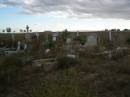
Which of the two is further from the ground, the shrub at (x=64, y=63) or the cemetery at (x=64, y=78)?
the shrub at (x=64, y=63)

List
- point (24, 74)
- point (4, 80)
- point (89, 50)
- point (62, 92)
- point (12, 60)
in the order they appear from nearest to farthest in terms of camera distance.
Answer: point (62, 92) → point (4, 80) → point (24, 74) → point (12, 60) → point (89, 50)

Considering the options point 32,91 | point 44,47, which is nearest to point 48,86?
point 32,91

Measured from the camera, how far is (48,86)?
7570 mm

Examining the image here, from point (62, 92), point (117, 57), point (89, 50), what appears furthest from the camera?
point (89, 50)

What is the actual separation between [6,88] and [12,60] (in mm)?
3417

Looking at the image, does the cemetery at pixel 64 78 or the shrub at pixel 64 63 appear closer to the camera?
the cemetery at pixel 64 78

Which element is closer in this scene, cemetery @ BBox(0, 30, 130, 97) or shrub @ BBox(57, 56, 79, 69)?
cemetery @ BBox(0, 30, 130, 97)

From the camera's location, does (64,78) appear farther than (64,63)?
No

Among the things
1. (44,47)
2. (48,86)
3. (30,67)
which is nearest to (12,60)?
(30,67)

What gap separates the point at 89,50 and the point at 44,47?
3.64 metres

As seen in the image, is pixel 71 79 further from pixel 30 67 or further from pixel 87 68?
pixel 30 67

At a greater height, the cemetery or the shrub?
the shrub

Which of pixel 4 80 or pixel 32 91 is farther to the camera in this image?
pixel 4 80

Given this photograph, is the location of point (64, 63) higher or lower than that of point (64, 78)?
higher
